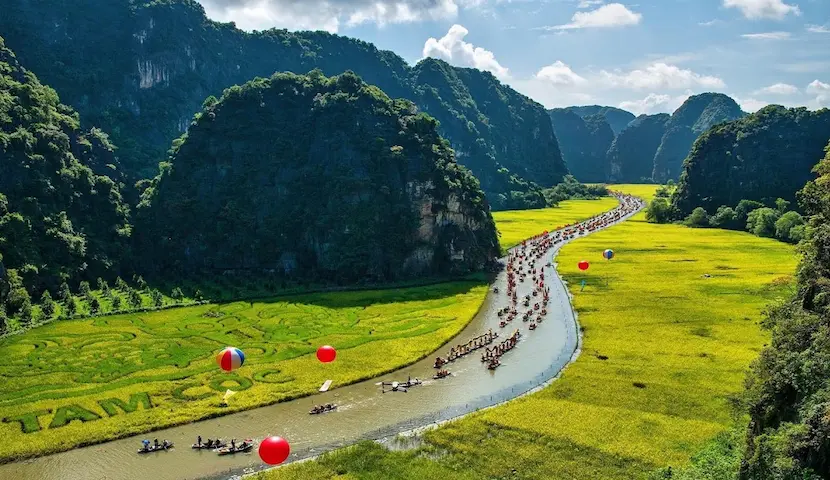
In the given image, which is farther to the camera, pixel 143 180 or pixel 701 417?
pixel 143 180

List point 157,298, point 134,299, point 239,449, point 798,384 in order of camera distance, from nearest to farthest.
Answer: point 798,384, point 239,449, point 134,299, point 157,298

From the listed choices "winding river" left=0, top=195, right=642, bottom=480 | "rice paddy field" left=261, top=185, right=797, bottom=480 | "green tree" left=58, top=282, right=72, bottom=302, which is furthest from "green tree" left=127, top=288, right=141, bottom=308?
"rice paddy field" left=261, top=185, right=797, bottom=480

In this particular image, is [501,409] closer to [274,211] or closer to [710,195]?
[274,211]

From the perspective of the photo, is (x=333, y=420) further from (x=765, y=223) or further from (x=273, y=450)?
(x=765, y=223)

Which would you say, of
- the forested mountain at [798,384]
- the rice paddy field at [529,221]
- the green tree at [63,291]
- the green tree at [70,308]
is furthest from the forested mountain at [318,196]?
the forested mountain at [798,384]

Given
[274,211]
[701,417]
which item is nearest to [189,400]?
[701,417]

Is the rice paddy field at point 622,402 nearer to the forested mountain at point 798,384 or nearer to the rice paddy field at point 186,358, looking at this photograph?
the forested mountain at point 798,384

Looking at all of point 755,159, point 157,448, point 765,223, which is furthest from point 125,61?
point 755,159
